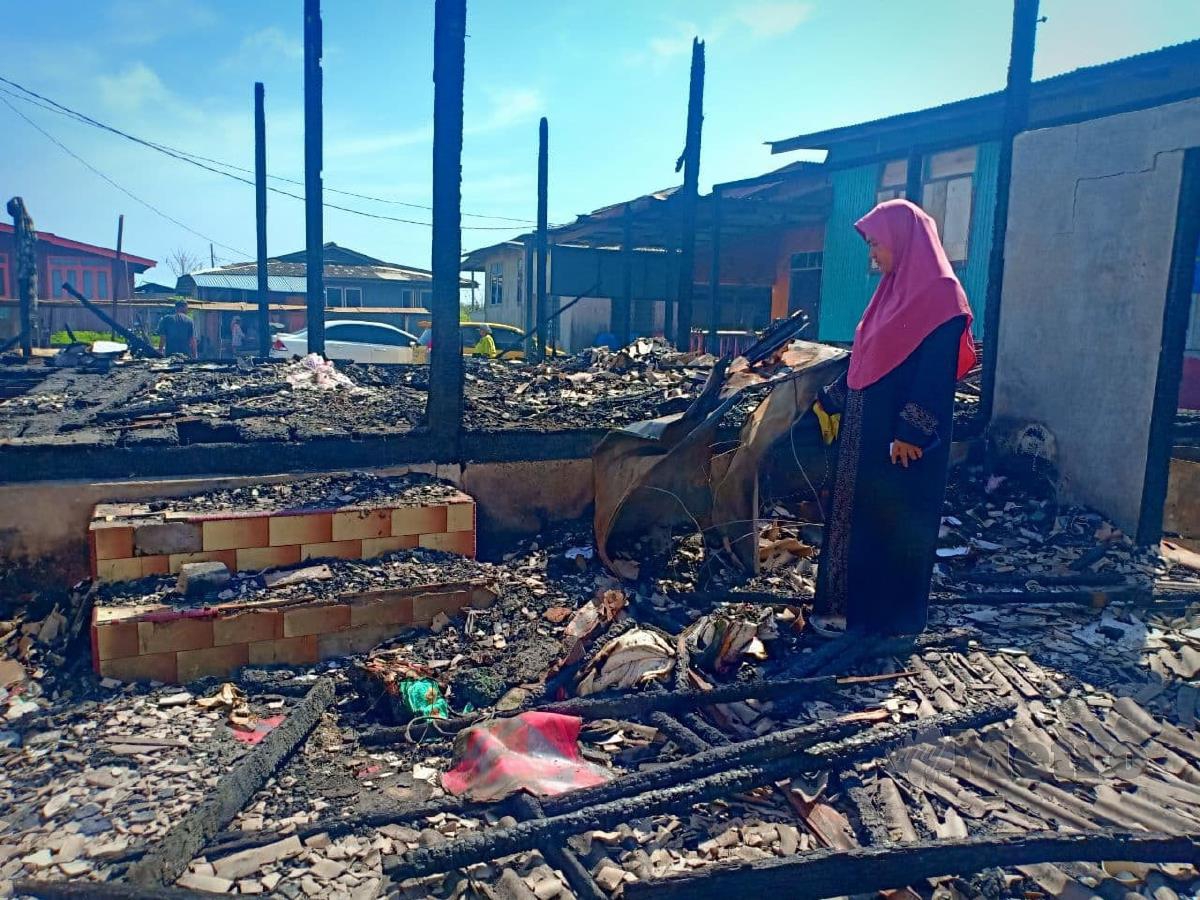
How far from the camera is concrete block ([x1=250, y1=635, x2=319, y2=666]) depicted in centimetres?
356

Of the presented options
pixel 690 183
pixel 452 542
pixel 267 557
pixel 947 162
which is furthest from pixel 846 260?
pixel 267 557

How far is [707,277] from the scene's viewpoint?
20250 mm

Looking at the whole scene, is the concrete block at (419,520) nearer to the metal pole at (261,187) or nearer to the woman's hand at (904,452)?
the woman's hand at (904,452)

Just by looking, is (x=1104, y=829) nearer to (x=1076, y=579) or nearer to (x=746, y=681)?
(x=746, y=681)

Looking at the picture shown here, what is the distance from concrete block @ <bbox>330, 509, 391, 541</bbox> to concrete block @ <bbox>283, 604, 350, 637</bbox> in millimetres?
411

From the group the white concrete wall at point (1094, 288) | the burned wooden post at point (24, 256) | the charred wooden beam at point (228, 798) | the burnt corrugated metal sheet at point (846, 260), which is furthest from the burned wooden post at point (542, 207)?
the charred wooden beam at point (228, 798)

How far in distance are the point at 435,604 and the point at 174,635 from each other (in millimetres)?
1069

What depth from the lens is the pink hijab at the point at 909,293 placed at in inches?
132

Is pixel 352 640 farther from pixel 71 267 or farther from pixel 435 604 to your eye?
pixel 71 267

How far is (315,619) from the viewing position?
143 inches

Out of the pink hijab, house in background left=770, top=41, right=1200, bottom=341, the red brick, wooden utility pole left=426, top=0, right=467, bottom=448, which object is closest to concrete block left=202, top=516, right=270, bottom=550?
the red brick

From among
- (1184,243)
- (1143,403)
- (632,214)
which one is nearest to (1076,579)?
(1143,403)

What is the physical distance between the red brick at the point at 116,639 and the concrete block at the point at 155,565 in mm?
392

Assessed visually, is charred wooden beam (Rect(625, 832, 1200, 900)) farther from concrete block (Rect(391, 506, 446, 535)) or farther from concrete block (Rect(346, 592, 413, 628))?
concrete block (Rect(391, 506, 446, 535))
